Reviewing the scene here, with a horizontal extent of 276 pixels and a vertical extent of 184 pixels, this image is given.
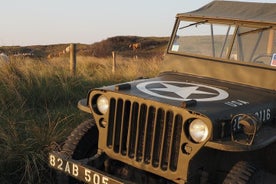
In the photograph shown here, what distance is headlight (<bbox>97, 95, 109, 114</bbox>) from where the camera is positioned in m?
3.97

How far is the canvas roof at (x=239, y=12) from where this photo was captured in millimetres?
4652

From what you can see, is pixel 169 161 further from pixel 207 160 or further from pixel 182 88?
pixel 182 88

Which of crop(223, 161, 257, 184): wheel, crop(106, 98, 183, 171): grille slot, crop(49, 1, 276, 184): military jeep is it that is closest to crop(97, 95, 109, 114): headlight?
crop(49, 1, 276, 184): military jeep

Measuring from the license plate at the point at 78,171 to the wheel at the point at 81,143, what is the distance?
17 cm

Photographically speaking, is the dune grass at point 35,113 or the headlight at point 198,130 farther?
the dune grass at point 35,113

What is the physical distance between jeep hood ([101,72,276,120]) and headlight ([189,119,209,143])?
0.27 ft

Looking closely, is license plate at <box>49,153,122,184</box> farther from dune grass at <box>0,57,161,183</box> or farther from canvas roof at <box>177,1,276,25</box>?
canvas roof at <box>177,1,276,25</box>

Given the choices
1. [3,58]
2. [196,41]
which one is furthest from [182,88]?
[3,58]

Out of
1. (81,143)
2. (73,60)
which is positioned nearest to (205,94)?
(81,143)

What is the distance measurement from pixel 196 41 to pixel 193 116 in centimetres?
178

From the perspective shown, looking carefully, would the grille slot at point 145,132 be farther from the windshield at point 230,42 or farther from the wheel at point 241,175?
the windshield at point 230,42

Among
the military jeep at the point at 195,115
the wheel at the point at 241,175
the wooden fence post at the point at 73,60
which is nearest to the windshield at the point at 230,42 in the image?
the military jeep at the point at 195,115

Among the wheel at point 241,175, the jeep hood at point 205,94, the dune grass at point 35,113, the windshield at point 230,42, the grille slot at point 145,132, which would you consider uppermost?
the windshield at point 230,42

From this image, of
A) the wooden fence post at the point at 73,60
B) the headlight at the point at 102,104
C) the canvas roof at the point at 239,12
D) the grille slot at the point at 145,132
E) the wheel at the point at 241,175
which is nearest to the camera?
the wheel at the point at 241,175
